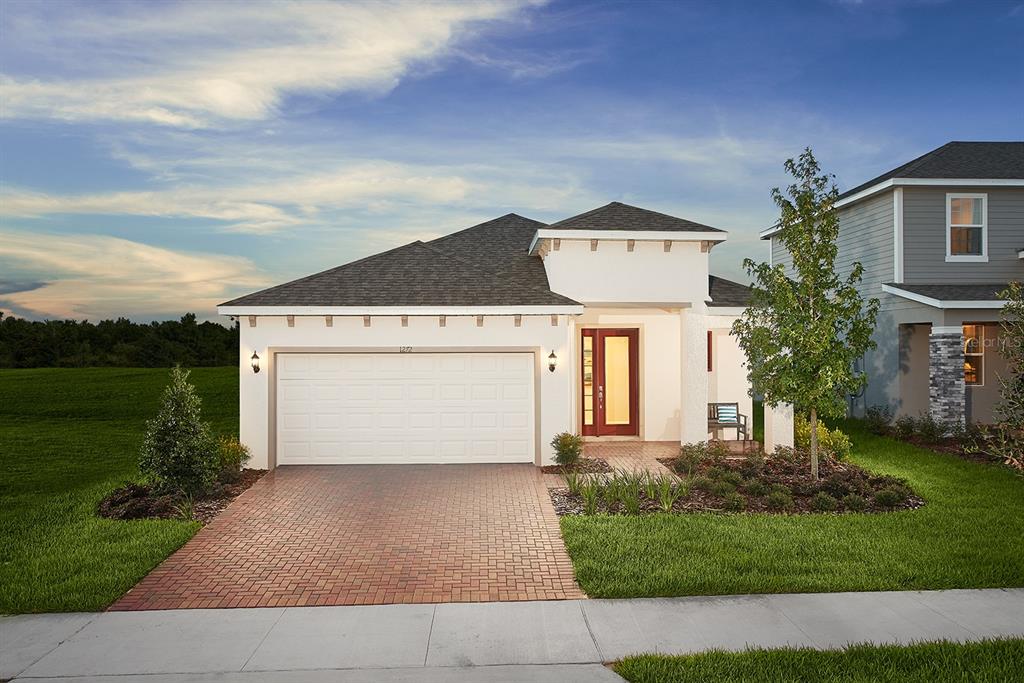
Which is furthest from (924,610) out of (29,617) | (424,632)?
(29,617)

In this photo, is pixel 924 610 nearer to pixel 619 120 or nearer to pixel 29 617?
pixel 29 617

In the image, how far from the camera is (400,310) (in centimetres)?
1371

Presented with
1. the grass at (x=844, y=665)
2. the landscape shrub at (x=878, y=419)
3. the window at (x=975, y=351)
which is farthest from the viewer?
the window at (x=975, y=351)

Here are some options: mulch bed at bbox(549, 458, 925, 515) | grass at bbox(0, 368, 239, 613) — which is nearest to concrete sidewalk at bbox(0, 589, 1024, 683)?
grass at bbox(0, 368, 239, 613)

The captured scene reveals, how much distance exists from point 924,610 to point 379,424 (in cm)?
986

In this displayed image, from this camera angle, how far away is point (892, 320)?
62.4 feet

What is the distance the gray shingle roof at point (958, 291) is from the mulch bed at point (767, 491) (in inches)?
260

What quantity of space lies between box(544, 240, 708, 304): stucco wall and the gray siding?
23.6 ft

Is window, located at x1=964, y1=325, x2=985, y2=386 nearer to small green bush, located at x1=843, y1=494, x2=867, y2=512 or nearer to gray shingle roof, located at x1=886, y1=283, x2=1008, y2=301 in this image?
gray shingle roof, located at x1=886, y1=283, x2=1008, y2=301

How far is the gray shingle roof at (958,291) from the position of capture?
16.8 meters

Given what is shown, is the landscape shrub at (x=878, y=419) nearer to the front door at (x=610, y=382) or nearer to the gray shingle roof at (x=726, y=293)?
the gray shingle roof at (x=726, y=293)

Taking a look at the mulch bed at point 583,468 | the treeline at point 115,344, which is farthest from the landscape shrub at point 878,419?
the treeline at point 115,344

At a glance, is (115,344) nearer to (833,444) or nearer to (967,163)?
(833,444)

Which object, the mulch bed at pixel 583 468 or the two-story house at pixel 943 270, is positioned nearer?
the mulch bed at pixel 583 468
